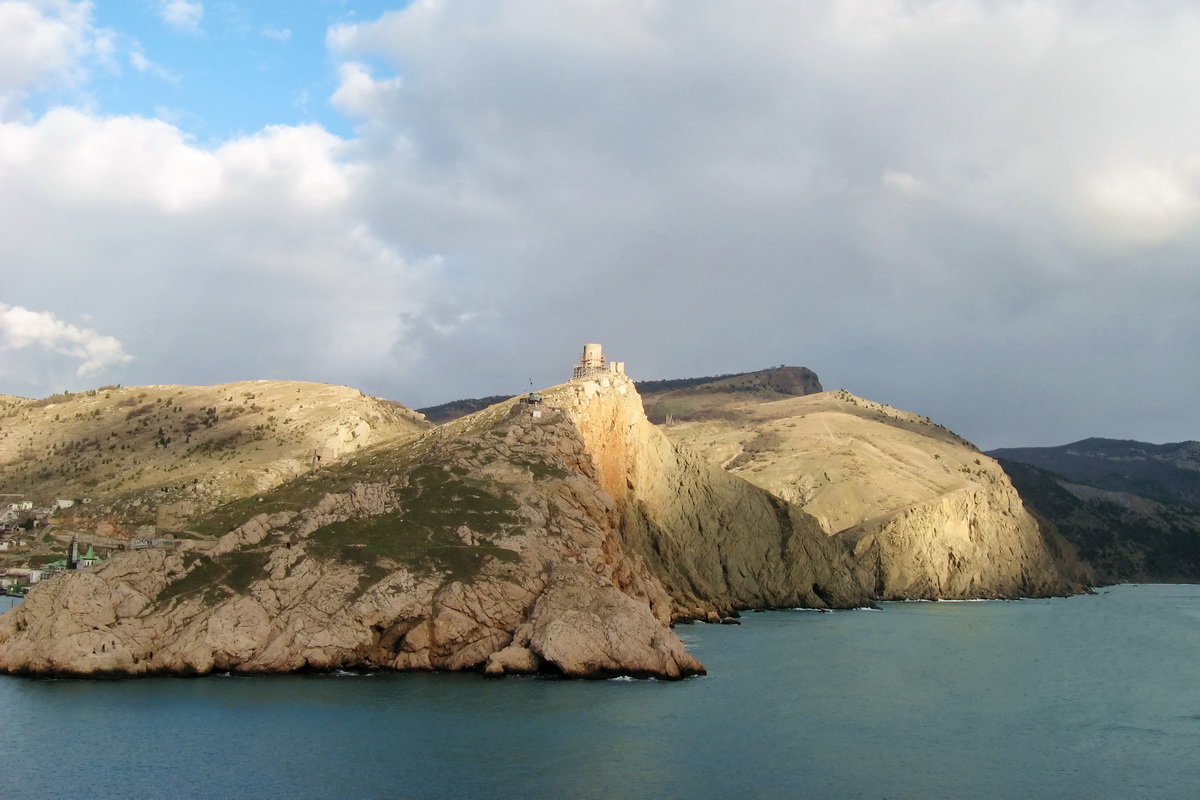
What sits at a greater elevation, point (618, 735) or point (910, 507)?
point (910, 507)

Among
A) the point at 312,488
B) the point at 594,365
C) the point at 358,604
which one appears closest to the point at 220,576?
the point at 358,604

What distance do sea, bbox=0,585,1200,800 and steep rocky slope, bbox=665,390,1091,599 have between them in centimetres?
8066

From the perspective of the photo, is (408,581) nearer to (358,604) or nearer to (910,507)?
(358,604)

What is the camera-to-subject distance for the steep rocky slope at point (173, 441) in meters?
111

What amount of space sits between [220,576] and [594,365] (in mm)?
66868

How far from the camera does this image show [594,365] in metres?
126

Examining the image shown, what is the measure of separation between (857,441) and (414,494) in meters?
127

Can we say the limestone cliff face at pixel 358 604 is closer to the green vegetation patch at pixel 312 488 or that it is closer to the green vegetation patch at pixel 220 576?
the green vegetation patch at pixel 220 576

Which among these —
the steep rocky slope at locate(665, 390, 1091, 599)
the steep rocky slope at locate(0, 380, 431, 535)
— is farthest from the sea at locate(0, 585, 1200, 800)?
the steep rocky slope at locate(665, 390, 1091, 599)

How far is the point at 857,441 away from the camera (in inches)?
7470

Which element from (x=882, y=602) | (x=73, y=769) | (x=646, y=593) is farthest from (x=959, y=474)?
(x=73, y=769)

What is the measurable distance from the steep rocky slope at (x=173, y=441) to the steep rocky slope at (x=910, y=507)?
48.5m

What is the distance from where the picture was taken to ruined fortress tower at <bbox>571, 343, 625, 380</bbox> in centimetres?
12201

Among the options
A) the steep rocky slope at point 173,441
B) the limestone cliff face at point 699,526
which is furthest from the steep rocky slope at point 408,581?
the steep rocky slope at point 173,441
